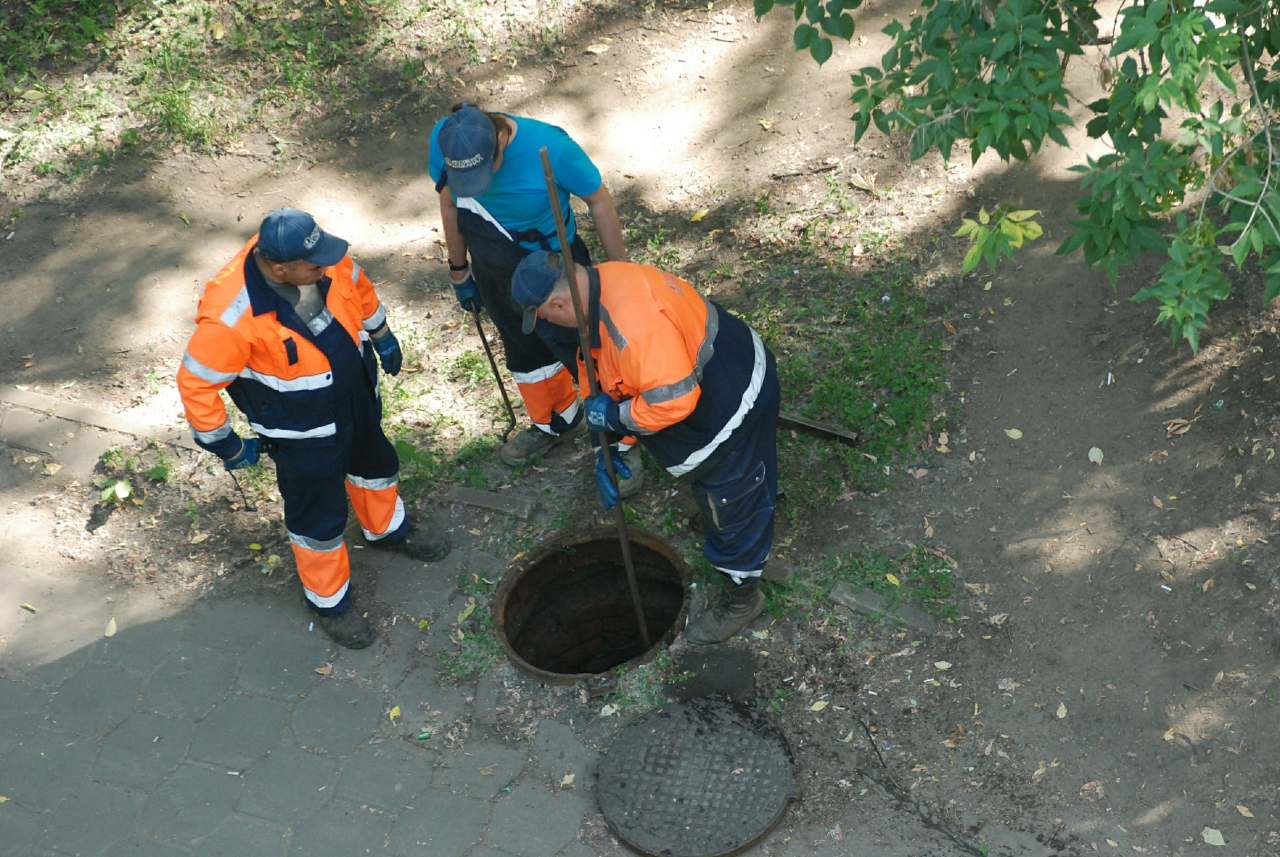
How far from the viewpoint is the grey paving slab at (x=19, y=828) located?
393 centimetres

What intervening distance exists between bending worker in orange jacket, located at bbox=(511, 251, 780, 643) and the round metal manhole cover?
16.1 inches

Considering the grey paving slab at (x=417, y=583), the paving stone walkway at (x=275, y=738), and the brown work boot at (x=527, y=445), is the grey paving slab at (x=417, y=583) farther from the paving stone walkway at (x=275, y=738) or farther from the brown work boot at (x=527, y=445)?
the brown work boot at (x=527, y=445)

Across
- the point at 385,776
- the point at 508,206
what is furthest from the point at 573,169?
the point at 385,776

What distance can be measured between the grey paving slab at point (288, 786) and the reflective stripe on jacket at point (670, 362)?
74.3 inches

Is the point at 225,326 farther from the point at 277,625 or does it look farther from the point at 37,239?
the point at 37,239

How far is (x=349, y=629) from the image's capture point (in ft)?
14.7

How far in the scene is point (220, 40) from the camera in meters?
7.69

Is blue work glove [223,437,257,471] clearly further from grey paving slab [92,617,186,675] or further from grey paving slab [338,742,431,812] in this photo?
grey paving slab [338,742,431,812]

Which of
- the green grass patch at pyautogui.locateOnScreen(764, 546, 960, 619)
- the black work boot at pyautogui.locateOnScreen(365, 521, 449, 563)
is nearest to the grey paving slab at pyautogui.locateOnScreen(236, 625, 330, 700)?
the black work boot at pyautogui.locateOnScreen(365, 521, 449, 563)

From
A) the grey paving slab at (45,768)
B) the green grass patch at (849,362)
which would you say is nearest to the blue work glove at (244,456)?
the grey paving slab at (45,768)

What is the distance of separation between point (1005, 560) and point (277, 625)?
3.33m

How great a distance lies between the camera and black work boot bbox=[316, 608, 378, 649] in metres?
4.47

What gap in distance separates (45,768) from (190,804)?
2.23 ft

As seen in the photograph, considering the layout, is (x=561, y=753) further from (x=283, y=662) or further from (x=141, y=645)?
(x=141, y=645)
